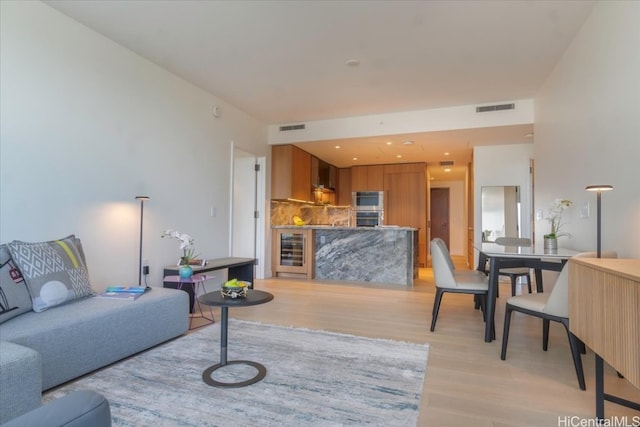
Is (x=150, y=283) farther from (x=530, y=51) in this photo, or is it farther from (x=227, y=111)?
(x=530, y=51)

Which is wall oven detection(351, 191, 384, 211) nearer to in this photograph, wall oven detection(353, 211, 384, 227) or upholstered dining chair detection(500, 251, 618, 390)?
wall oven detection(353, 211, 384, 227)

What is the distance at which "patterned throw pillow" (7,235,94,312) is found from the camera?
2.22 meters

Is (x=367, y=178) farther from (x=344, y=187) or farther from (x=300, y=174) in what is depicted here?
(x=300, y=174)

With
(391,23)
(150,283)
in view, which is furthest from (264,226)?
(391,23)

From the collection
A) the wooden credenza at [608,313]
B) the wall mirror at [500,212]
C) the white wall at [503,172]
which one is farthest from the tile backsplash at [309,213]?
the wooden credenza at [608,313]

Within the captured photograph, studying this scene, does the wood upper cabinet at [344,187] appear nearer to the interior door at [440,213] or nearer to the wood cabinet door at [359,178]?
the wood cabinet door at [359,178]

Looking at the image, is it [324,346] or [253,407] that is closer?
[253,407]

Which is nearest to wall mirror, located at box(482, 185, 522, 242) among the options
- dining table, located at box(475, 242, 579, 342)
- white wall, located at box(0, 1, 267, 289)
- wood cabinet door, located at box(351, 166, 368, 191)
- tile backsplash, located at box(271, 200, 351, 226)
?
wood cabinet door, located at box(351, 166, 368, 191)

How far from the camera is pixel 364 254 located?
5820mm

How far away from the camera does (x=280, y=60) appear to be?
12.0ft

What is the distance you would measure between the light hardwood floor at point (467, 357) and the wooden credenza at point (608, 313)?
0.32 m

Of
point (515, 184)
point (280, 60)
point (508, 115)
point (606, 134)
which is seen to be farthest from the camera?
point (515, 184)

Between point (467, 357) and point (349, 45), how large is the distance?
2.89 meters

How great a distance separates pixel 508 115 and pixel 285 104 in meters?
3.12
